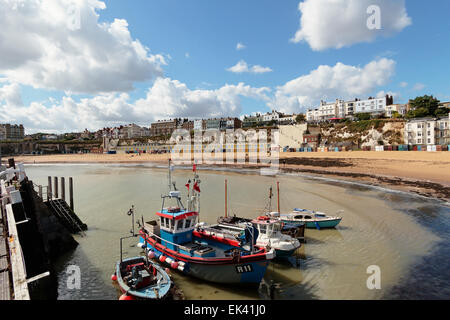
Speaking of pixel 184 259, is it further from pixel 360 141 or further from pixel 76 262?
pixel 360 141

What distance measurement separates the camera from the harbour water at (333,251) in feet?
38.7

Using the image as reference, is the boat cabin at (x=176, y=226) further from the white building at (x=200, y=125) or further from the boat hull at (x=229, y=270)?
the white building at (x=200, y=125)

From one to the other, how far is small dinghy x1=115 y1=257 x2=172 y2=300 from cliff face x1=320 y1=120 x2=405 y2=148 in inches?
3193

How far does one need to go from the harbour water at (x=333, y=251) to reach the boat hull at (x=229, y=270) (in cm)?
44

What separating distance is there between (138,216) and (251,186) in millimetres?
20626

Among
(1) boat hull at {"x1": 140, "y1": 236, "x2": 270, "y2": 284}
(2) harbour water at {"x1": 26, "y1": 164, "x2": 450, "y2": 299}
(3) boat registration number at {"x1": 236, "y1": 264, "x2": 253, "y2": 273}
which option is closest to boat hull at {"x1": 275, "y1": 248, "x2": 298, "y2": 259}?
(2) harbour water at {"x1": 26, "y1": 164, "x2": 450, "y2": 299}

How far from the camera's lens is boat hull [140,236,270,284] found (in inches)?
456

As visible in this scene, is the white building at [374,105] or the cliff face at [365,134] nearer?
the cliff face at [365,134]

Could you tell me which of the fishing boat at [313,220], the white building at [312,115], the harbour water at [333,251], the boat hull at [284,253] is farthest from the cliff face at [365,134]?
the boat hull at [284,253]

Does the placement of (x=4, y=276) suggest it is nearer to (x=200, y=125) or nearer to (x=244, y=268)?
(x=244, y=268)

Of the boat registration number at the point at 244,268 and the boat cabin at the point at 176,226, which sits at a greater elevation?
the boat cabin at the point at 176,226

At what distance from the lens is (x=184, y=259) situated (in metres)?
12.8

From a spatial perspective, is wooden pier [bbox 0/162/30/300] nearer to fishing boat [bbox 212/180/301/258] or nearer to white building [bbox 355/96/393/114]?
fishing boat [bbox 212/180/301/258]

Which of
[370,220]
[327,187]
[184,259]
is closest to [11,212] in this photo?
[184,259]
